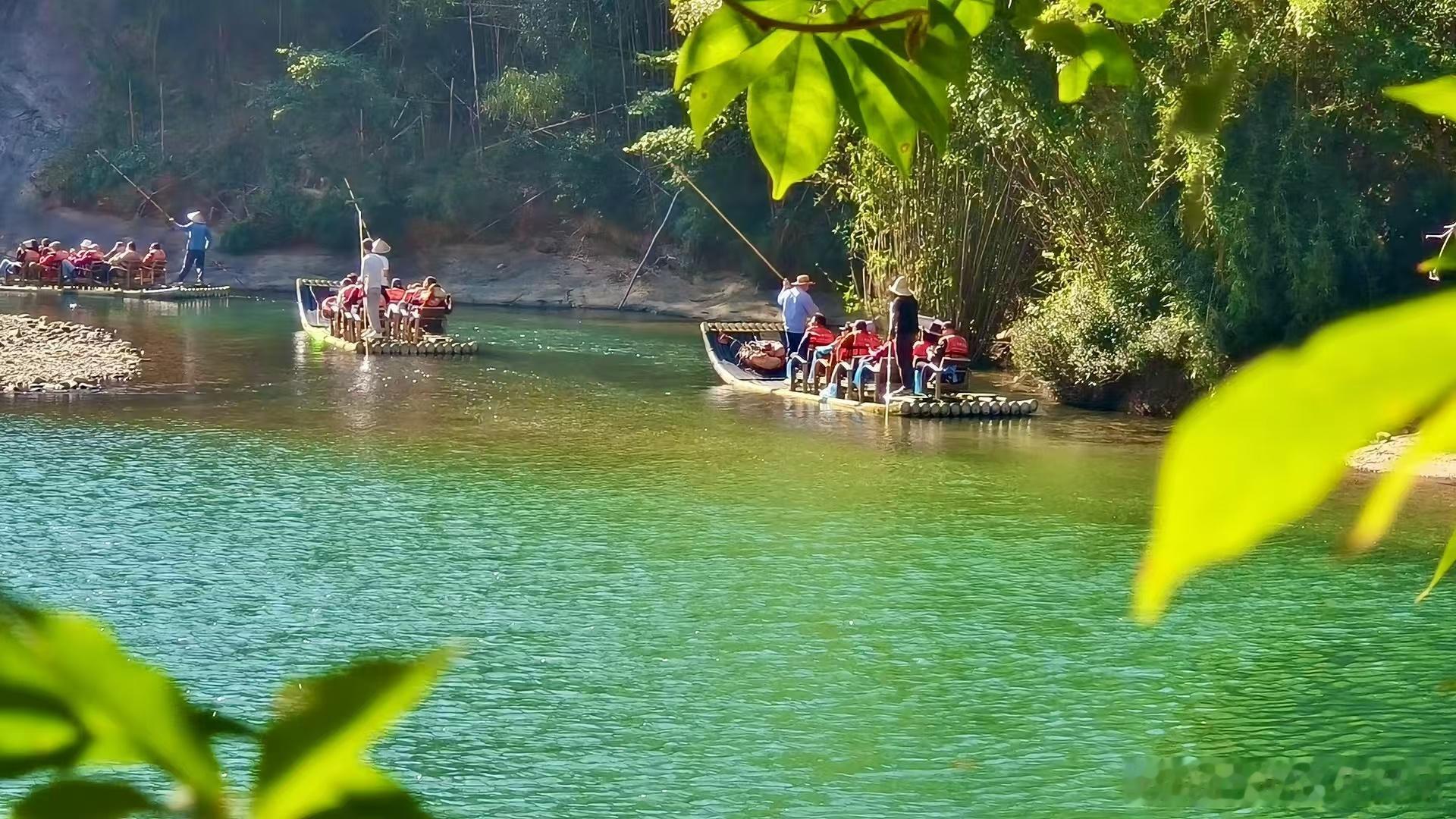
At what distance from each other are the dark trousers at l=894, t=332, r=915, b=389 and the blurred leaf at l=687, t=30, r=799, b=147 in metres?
14.9

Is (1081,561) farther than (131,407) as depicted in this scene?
No

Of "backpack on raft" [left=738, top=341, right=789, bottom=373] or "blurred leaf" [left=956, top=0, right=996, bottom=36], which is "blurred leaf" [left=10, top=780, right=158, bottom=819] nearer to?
"blurred leaf" [left=956, top=0, right=996, bottom=36]

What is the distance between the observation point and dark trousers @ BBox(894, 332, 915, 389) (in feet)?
52.3

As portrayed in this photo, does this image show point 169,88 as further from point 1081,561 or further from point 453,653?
point 453,653

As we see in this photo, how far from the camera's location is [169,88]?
40125mm

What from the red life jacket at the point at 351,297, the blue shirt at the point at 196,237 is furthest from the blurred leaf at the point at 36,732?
the blue shirt at the point at 196,237

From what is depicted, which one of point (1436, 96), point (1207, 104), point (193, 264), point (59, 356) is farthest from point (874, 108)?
point (193, 264)

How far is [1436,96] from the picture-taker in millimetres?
499

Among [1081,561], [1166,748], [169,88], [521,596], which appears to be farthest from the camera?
[169,88]

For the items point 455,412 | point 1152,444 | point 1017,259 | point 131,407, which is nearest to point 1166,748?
point 1152,444

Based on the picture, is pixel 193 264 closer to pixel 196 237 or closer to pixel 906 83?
pixel 196 237

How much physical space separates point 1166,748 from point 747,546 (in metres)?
3.75

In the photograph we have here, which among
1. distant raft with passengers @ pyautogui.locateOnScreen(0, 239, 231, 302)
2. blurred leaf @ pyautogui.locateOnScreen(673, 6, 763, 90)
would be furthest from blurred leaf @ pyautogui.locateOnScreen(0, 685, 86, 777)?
distant raft with passengers @ pyautogui.locateOnScreen(0, 239, 231, 302)

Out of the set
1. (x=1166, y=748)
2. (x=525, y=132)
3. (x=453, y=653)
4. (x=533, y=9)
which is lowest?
(x=1166, y=748)
